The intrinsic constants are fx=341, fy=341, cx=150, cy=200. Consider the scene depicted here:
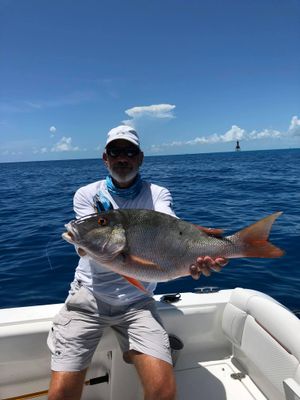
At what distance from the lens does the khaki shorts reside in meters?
3.01

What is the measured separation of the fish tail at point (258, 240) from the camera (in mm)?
2471

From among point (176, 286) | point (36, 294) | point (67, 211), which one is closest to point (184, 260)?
point (176, 286)

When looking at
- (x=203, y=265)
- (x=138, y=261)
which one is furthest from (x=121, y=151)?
(x=203, y=265)

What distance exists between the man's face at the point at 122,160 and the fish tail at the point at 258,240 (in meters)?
1.36

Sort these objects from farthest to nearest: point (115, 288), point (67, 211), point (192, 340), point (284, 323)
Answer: point (67, 211)
point (192, 340)
point (115, 288)
point (284, 323)

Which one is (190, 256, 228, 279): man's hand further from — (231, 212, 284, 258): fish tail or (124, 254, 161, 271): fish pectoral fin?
(124, 254, 161, 271): fish pectoral fin

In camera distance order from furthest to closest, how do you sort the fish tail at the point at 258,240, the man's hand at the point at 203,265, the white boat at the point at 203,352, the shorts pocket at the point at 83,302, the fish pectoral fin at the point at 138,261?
1. the shorts pocket at the point at 83,302
2. the white boat at the point at 203,352
3. the man's hand at the point at 203,265
4. the fish pectoral fin at the point at 138,261
5. the fish tail at the point at 258,240

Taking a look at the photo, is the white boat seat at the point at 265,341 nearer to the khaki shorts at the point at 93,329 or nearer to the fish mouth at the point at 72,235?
the khaki shorts at the point at 93,329

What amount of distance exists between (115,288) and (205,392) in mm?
1632

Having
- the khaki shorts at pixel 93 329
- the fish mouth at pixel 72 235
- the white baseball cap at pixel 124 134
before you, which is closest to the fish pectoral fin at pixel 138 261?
the fish mouth at pixel 72 235

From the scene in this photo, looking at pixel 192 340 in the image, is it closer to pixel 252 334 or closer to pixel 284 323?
pixel 252 334

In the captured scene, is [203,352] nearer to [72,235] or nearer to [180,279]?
[72,235]

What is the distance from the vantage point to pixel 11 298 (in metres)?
6.40

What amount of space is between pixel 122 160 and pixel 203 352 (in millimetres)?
2570
